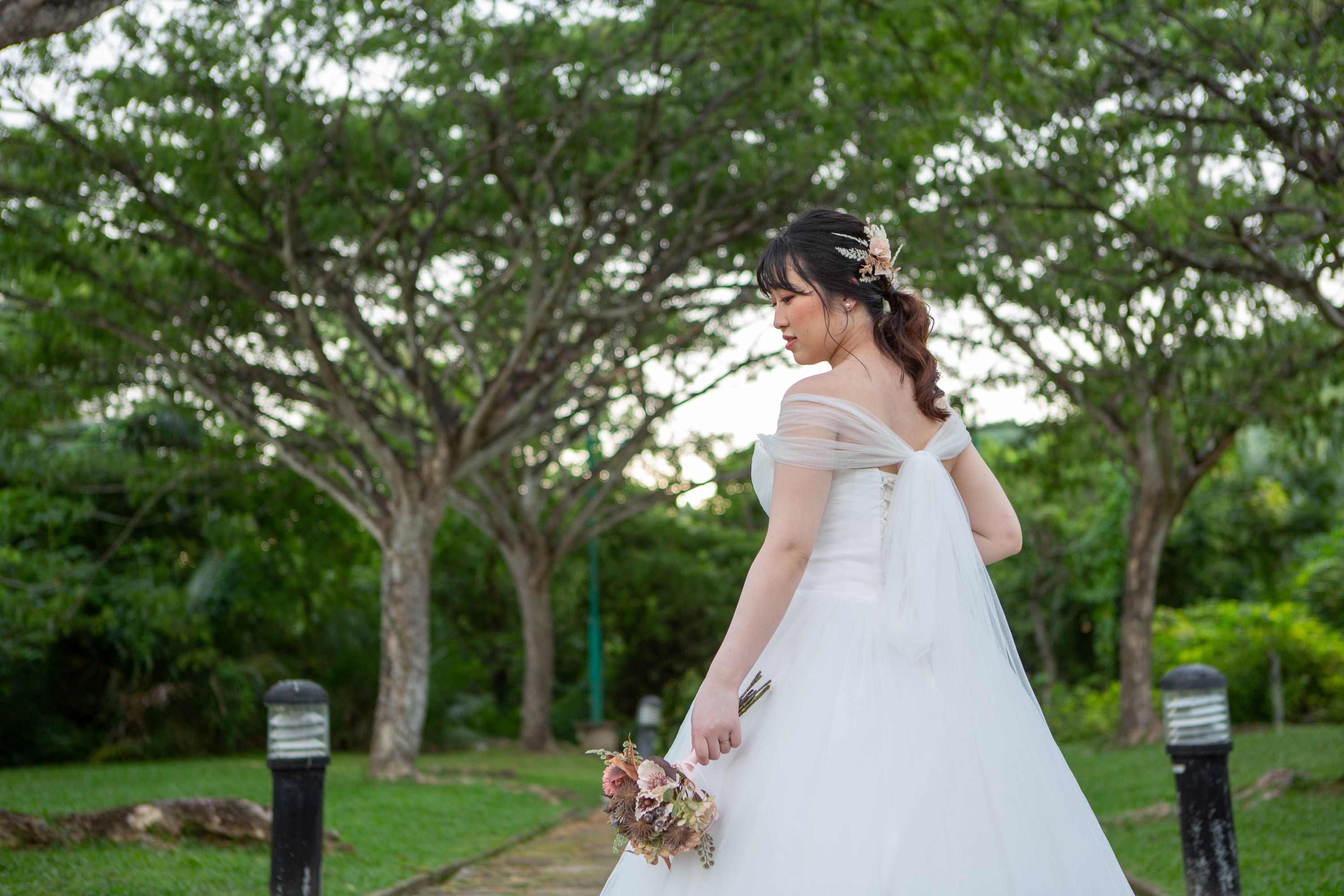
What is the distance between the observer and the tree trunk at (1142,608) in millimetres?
15242

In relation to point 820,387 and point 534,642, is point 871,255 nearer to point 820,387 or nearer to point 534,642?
point 820,387

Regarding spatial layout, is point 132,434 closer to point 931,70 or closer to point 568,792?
point 568,792

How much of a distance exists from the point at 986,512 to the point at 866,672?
2.29 ft

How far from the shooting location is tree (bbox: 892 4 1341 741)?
27.5 ft

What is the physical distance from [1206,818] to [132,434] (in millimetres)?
14980

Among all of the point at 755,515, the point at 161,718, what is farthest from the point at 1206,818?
the point at 755,515

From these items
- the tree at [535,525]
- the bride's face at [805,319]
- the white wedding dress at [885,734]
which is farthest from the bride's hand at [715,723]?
the tree at [535,525]

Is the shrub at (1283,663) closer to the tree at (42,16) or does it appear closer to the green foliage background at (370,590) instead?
the green foliage background at (370,590)

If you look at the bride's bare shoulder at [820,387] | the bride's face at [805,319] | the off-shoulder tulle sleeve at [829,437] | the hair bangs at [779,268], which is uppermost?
the hair bangs at [779,268]

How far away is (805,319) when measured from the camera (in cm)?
277

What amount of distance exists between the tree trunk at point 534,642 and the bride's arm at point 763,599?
16950 millimetres

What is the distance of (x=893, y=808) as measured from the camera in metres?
2.41

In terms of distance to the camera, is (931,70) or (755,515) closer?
(931,70)

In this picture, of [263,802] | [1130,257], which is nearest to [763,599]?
[263,802]
